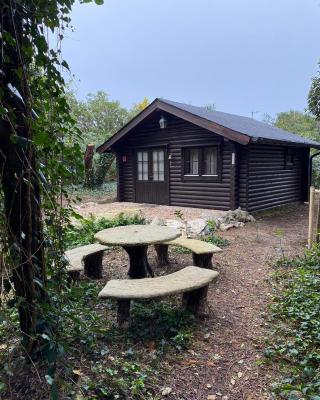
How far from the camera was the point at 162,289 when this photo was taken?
2.86m

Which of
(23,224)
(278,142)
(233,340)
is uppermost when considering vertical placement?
(278,142)

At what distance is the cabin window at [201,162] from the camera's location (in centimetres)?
954

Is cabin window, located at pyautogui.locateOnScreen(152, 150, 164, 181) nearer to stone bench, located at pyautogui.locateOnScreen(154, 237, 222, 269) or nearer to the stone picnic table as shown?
stone bench, located at pyautogui.locateOnScreen(154, 237, 222, 269)

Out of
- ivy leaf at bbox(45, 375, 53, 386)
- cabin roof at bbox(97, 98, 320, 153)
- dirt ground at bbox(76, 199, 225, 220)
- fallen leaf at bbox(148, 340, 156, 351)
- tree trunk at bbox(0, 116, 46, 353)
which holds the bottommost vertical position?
fallen leaf at bbox(148, 340, 156, 351)

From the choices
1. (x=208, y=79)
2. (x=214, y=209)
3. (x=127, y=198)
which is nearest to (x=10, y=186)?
(x=214, y=209)

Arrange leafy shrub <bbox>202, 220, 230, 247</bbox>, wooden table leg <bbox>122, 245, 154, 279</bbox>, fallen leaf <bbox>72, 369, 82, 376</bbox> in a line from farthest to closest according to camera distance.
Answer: leafy shrub <bbox>202, 220, 230, 247</bbox> → wooden table leg <bbox>122, 245, 154, 279</bbox> → fallen leaf <bbox>72, 369, 82, 376</bbox>

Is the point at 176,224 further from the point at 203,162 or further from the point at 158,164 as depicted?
the point at 158,164

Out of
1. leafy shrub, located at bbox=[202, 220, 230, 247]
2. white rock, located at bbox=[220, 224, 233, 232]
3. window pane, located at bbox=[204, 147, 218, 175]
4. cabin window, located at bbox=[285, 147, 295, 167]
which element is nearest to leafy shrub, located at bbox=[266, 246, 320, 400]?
leafy shrub, located at bbox=[202, 220, 230, 247]

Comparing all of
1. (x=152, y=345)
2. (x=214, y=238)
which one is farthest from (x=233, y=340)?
(x=214, y=238)

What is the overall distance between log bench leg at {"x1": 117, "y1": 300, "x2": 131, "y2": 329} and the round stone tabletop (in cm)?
85

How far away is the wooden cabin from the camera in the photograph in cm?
892

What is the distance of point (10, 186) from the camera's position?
1.60m

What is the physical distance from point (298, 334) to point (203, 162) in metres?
7.39

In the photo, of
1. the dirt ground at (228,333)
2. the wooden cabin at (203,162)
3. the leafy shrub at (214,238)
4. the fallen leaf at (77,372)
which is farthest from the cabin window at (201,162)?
the fallen leaf at (77,372)
